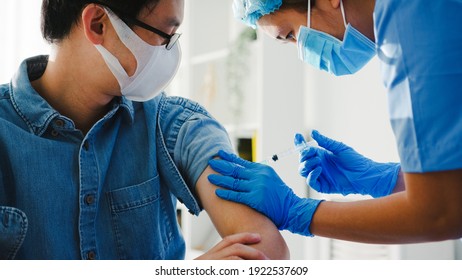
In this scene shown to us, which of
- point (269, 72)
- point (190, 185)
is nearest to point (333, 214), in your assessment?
point (190, 185)

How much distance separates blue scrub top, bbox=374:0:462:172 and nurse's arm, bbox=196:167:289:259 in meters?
0.34

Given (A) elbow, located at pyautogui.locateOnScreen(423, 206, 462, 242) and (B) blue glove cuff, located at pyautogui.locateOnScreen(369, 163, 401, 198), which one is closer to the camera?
(A) elbow, located at pyautogui.locateOnScreen(423, 206, 462, 242)

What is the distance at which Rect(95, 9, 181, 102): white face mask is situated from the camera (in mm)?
1197

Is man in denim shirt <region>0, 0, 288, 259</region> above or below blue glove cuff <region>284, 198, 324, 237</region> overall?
above

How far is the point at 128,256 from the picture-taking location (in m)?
1.16

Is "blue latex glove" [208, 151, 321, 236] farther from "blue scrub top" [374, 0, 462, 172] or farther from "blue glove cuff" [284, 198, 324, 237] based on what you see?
"blue scrub top" [374, 0, 462, 172]

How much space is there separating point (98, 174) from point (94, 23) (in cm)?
37

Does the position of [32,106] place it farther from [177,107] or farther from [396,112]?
[396,112]

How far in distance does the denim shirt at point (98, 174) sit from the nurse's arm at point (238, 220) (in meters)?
0.04

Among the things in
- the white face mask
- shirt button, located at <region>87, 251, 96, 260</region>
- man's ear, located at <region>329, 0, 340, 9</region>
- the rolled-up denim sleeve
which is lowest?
shirt button, located at <region>87, 251, 96, 260</region>

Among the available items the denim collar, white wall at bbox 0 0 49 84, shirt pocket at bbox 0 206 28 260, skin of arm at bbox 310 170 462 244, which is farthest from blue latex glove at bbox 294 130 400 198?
white wall at bbox 0 0 49 84

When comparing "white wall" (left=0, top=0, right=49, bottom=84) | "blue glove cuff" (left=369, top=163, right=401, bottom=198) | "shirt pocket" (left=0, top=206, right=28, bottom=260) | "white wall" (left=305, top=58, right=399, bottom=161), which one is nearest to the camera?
"shirt pocket" (left=0, top=206, right=28, bottom=260)

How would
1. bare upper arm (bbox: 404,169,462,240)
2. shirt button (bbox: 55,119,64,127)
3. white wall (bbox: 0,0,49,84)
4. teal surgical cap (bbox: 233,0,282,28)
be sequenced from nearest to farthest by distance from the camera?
bare upper arm (bbox: 404,169,462,240) → shirt button (bbox: 55,119,64,127) → teal surgical cap (bbox: 233,0,282,28) → white wall (bbox: 0,0,49,84)
